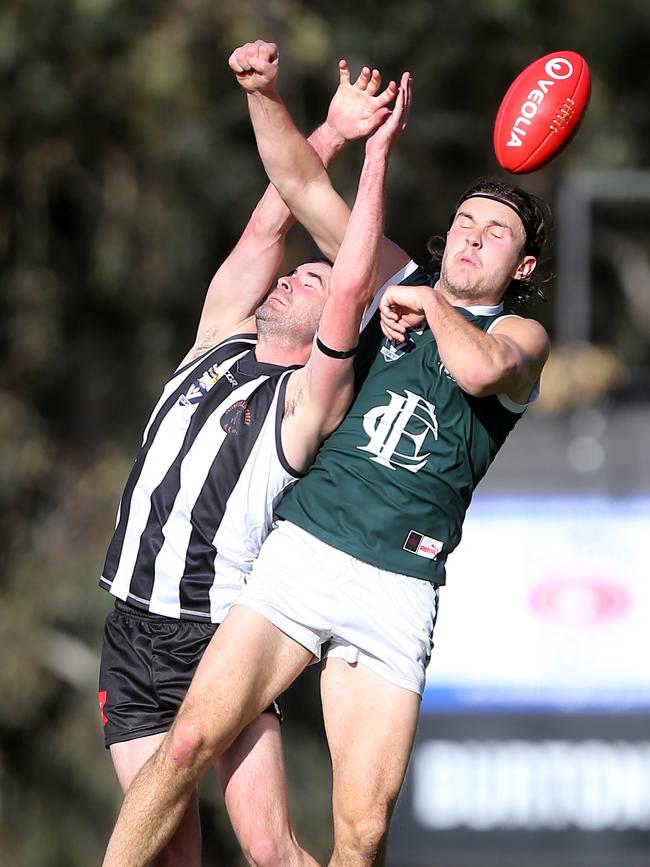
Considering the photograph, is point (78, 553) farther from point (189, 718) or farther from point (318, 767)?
point (189, 718)

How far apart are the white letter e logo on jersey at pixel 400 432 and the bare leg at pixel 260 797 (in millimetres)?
876

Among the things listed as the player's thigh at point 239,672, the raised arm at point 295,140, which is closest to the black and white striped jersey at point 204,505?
the player's thigh at point 239,672

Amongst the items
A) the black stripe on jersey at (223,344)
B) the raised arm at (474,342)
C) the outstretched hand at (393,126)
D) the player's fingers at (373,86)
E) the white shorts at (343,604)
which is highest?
the player's fingers at (373,86)

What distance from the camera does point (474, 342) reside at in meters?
4.16

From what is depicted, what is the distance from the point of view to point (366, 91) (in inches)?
185

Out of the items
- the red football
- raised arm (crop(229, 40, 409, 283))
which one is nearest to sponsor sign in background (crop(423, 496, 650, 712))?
the red football

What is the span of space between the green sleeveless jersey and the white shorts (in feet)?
0.16

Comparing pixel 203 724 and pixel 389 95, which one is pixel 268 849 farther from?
Result: pixel 389 95

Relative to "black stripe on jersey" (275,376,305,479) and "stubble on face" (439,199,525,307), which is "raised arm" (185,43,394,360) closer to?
"black stripe on jersey" (275,376,305,479)

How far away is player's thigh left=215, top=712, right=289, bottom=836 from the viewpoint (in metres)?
4.50

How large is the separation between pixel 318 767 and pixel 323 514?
838 centimetres

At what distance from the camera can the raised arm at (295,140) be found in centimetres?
465

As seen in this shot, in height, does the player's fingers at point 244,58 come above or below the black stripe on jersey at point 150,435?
above

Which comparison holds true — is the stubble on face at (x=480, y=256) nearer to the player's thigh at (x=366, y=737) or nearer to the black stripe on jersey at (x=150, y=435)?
the black stripe on jersey at (x=150, y=435)
